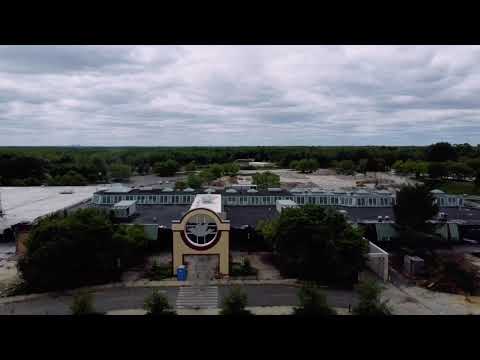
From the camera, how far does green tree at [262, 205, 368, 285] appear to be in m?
16.0

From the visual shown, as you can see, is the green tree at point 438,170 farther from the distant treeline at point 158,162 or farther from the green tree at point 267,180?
the green tree at point 267,180

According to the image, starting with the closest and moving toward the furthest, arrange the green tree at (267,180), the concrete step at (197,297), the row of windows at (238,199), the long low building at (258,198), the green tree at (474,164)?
the concrete step at (197,297) → the long low building at (258,198) → the row of windows at (238,199) → the green tree at (267,180) → the green tree at (474,164)

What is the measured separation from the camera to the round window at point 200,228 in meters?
17.1

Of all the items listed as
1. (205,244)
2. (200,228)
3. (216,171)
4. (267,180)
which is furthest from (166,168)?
(205,244)

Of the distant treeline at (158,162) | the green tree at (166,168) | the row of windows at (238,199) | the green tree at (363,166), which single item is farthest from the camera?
the green tree at (363,166)

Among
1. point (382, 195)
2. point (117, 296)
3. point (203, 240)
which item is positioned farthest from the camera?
point (382, 195)

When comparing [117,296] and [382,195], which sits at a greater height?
[382,195]

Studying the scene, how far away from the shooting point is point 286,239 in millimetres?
16781

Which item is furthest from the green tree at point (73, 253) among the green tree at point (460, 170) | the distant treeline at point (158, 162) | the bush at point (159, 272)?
the green tree at point (460, 170)

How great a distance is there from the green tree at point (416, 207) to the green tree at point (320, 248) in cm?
378
